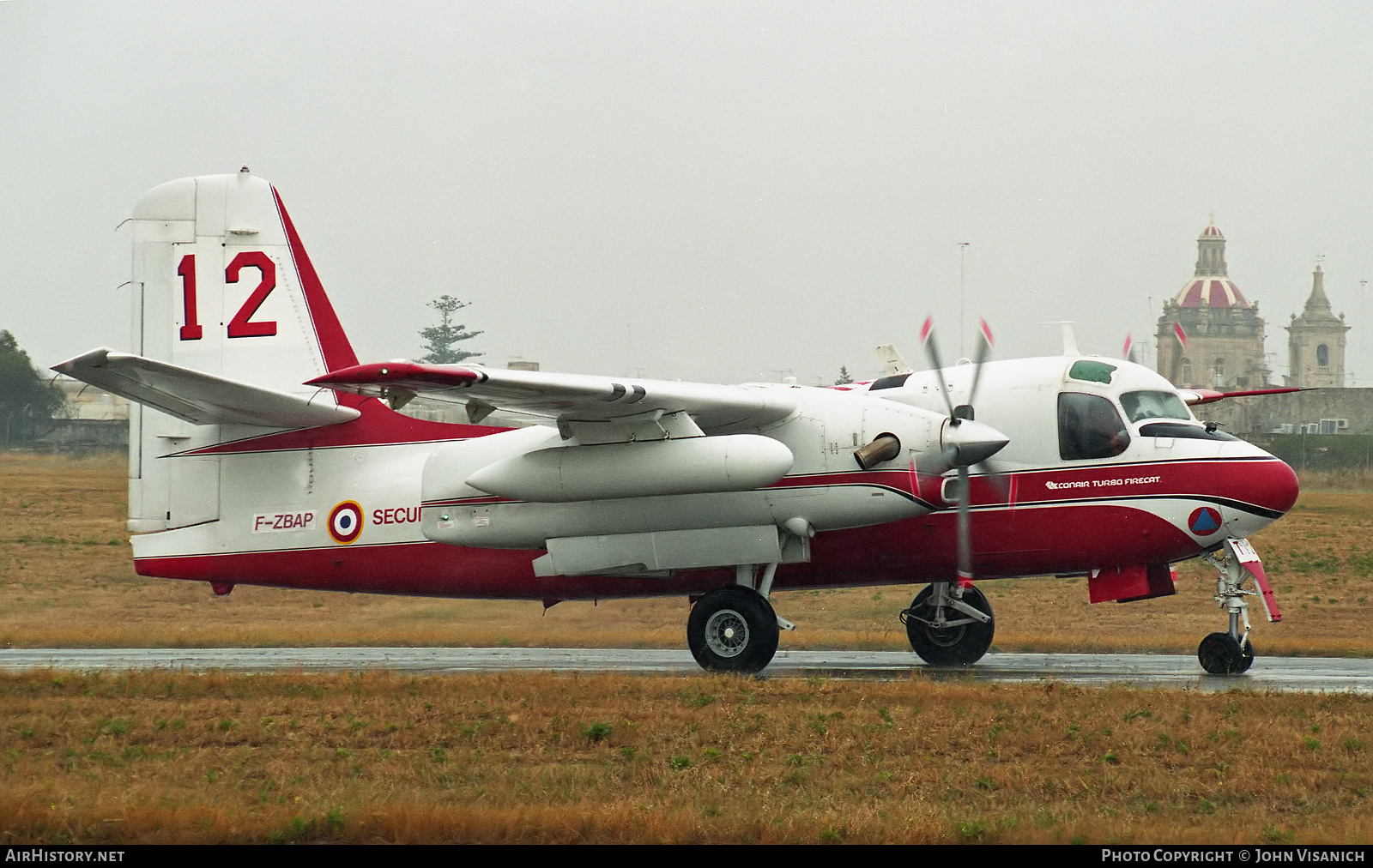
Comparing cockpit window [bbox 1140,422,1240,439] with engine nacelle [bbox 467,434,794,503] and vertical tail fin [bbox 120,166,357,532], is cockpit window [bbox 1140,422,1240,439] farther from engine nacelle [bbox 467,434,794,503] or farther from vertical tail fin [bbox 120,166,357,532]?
vertical tail fin [bbox 120,166,357,532]

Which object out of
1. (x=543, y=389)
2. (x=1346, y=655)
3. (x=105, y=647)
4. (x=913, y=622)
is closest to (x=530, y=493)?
(x=543, y=389)

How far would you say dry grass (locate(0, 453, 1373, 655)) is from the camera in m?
25.1

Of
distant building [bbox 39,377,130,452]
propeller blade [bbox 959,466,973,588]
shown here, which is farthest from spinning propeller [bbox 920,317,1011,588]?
distant building [bbox 39,377,130,452]

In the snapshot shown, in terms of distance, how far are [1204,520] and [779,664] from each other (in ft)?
19.8

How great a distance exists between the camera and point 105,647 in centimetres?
2441

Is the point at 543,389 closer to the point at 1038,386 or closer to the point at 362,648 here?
the point at 1038,386

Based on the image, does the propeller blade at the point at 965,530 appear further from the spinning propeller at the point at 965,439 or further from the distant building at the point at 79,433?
the distant building at the point at 79,433

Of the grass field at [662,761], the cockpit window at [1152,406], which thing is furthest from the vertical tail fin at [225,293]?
the cockpit window at [1152,406]

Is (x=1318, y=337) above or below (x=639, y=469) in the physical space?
above

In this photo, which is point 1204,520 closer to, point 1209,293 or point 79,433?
point 79,433

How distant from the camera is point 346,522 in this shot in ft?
64.1

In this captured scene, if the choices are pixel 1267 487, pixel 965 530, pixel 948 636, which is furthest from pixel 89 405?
pixel 1267 487

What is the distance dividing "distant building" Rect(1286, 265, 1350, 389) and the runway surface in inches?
5386

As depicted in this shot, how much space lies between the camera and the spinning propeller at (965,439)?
16.8 metres
